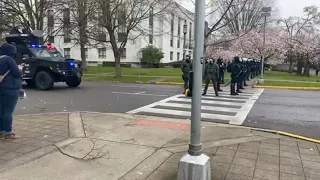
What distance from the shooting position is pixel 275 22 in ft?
160

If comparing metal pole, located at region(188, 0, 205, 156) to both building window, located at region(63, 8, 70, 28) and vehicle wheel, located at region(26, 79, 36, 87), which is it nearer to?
vehicle wheel, located at region(26, 79, 36, 87)

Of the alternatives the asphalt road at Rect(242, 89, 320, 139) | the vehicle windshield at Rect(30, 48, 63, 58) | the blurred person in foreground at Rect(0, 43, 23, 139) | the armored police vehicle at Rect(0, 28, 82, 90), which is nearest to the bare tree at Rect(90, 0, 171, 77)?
the vehicle windshield at Rect(30, 48, 63, 58)

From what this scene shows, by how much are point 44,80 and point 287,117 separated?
1141 centimetres

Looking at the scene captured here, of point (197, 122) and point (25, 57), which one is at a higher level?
point (25, 57)

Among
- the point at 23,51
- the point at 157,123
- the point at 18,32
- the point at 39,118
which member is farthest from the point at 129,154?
the point at 18,32

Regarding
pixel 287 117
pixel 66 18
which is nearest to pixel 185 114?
pixel 287 117

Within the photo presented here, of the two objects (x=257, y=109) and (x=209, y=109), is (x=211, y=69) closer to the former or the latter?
(x=257, y=109)

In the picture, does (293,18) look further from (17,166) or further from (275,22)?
(17,166)

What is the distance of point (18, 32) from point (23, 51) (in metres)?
1.49

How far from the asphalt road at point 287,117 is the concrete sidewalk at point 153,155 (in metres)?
1.15

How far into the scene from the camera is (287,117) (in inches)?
355

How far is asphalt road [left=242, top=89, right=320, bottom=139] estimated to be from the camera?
759 centimetres

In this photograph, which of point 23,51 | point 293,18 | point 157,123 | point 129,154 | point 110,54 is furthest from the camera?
point 110,54

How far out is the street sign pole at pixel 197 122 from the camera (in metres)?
3.76
